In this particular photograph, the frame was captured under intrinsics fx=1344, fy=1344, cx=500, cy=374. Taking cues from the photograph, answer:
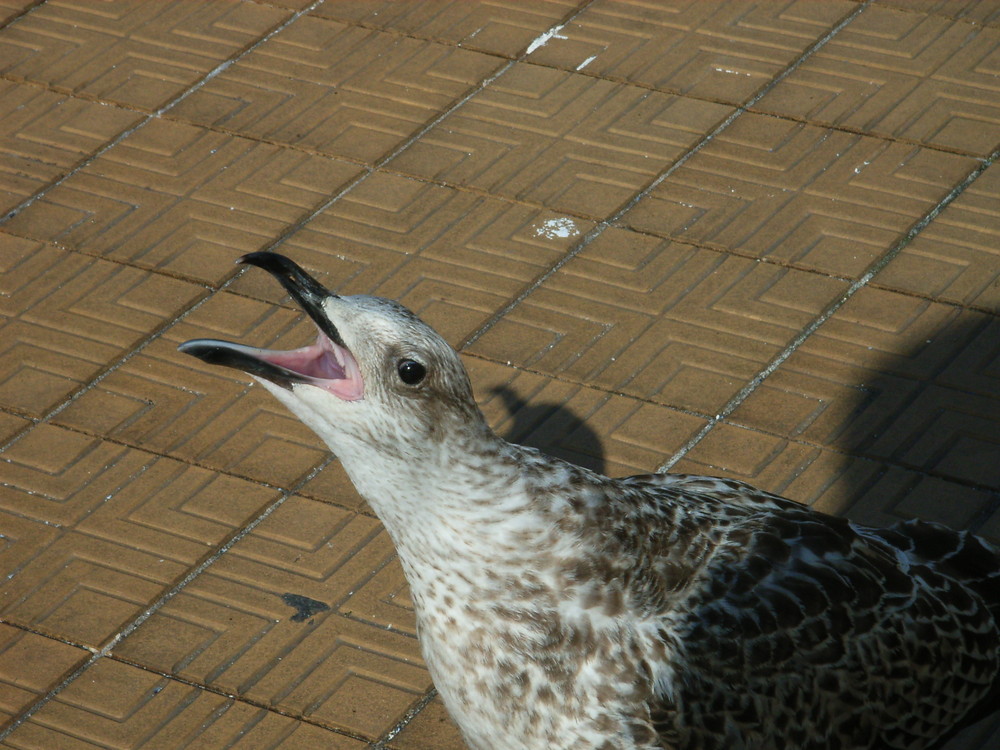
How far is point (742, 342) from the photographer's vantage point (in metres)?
5.06

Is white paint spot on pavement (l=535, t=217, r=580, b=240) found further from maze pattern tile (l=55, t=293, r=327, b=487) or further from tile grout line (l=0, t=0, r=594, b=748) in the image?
maze pattern tile (l=55, t=293, r=327, b=487)

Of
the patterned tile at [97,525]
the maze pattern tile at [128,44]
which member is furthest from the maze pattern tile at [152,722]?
the maze pattern tile at [128,44]

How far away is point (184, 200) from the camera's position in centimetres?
597

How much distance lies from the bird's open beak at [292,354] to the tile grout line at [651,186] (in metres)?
2.26

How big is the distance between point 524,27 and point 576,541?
14.0ft

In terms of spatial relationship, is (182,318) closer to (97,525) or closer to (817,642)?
(97,525)

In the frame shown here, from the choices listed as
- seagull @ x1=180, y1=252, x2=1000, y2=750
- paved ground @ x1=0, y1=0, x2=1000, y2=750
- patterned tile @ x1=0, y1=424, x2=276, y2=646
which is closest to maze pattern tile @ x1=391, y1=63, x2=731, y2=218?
paved ground @ x1=0, y1=0, x2=1000, y2=750

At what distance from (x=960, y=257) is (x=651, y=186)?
4.29ft

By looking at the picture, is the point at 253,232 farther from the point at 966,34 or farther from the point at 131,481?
the point at 966,34

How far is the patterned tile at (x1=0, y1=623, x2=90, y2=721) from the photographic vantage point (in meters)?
4.18

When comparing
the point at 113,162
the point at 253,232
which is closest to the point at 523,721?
the point at 253,232

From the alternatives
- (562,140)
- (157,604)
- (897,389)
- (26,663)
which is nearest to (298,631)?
(157,604)

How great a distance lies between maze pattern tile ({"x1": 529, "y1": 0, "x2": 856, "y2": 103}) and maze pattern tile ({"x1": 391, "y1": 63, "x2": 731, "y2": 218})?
130mm

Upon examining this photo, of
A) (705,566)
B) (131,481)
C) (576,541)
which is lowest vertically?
(131,481)
